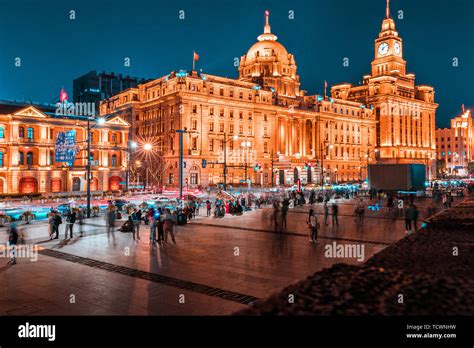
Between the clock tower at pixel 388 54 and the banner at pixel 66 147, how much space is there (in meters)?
123

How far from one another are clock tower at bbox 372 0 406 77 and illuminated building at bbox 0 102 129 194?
3924 inches

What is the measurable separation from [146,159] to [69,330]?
7592cm

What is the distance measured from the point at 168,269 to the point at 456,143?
580 feet

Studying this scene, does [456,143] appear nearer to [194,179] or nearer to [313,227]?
[194,179]

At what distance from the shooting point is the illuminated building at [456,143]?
16025cm

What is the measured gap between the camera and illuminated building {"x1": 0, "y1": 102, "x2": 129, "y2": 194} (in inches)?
2153

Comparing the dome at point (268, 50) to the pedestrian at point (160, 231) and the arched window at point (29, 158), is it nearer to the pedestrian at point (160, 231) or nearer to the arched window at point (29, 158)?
the arched window at point (29, 158)

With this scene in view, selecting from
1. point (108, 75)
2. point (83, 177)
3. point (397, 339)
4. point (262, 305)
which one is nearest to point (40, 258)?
point (262, 305)

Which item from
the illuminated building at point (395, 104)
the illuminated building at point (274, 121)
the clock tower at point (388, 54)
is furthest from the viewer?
the clock tower at point (388, 54)

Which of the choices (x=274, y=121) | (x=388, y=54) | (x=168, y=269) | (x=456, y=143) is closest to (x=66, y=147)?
(x=168, y=269)

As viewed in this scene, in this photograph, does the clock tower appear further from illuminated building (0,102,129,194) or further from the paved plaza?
A: the paved plaza

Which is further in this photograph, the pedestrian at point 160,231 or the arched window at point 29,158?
the arched window at point 29,158

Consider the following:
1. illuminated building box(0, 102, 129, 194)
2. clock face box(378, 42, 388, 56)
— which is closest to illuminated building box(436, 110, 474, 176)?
clock face box(378, 42, 388, 56)

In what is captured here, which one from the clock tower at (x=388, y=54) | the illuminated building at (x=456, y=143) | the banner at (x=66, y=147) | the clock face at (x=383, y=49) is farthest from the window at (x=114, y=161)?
the illuminated building at (x=456, y=143)
